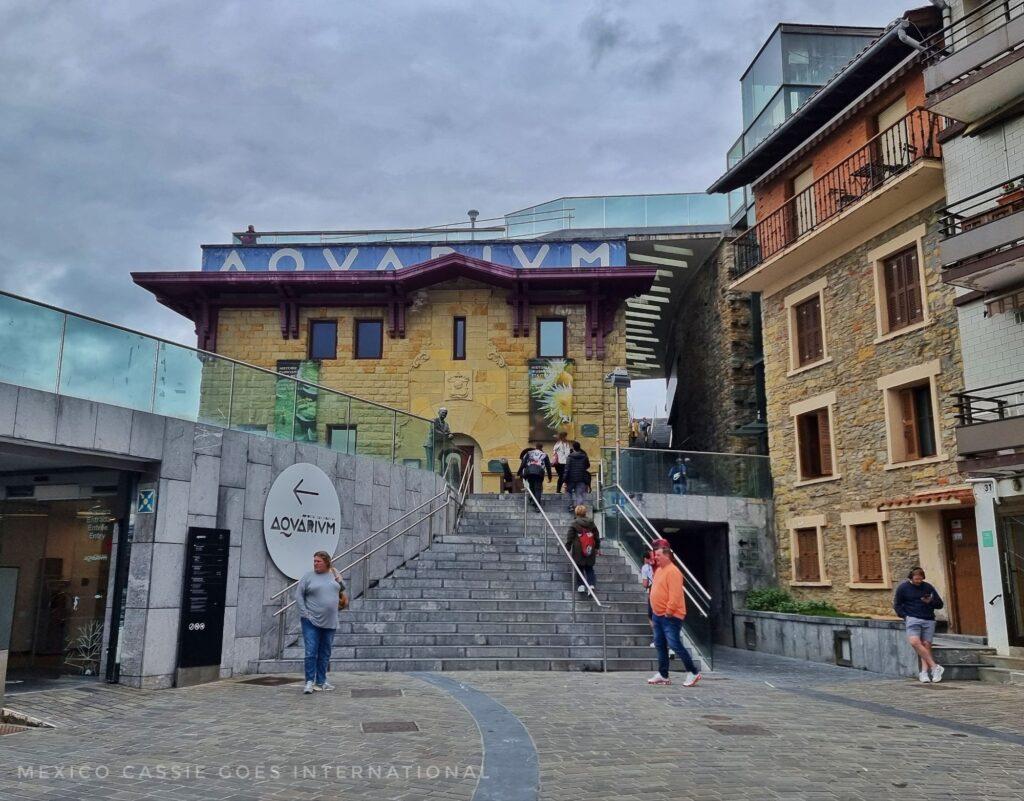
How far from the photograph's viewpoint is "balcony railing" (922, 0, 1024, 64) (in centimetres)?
1569

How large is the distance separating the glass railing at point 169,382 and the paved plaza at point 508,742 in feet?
11.1

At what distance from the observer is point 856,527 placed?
64.1 ft

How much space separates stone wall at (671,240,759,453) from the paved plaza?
1533 centimetres

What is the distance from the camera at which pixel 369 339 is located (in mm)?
27328

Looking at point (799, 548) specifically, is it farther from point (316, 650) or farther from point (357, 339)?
point (316, 650)

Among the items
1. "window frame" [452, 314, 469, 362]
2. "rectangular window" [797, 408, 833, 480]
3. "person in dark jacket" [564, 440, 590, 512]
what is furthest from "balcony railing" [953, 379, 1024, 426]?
"window frame" [452, 314, 469, 362]

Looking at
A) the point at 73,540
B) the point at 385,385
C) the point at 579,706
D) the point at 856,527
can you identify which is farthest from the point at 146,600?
the point at 385,385

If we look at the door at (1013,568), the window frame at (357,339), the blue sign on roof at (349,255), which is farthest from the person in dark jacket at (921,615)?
the window frame at (357,339)

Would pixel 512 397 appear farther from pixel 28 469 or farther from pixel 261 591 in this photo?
pixel 28 469

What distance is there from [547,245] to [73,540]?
18.2 metres

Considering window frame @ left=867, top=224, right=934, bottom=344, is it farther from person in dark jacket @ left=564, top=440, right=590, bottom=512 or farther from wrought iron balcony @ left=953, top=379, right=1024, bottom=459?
person in dark jacket @ left=564, top=440, right=590, bottom=512

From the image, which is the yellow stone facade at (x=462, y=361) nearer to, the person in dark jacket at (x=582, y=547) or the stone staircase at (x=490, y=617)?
the stone staircase at (x=490, y=617)

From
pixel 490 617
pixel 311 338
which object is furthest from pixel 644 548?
pixel 311 338

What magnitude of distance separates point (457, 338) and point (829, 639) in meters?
14.4
